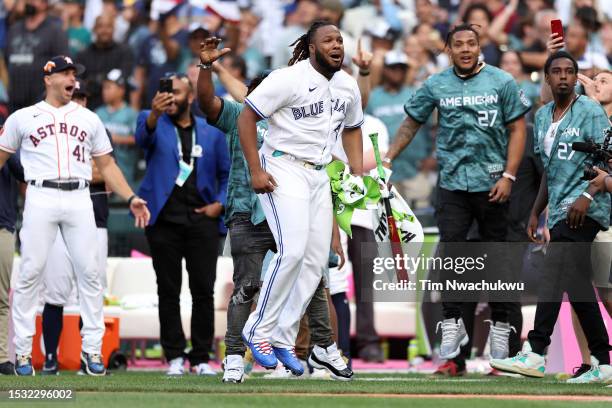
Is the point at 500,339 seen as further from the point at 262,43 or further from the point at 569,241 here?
the point at 262,43

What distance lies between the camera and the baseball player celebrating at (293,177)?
29.4ft

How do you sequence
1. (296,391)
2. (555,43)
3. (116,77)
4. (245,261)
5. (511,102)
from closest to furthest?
(296,391) → (245,261) → (555,43) → (511,102) → (116,77)

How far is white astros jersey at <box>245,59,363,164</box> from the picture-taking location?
29.4ft

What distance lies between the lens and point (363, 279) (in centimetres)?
1292

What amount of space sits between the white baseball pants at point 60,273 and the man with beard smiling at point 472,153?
309 centimetres

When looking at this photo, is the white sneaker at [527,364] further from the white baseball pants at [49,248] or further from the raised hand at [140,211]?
the white baseball pants at [49,248]

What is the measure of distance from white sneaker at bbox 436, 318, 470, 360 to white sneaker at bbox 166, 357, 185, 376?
2.27 meters

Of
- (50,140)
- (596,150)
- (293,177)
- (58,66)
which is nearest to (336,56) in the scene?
(293,177)

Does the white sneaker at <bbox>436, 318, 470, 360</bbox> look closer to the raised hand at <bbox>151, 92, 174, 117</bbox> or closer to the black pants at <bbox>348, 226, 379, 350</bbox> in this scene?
the black pants at <bbox>348, 226, 379, 350</bbox>

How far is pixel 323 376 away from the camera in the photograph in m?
10.8

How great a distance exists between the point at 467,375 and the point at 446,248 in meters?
1.09

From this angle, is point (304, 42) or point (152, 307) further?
point (152, 307)

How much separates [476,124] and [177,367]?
3290mm

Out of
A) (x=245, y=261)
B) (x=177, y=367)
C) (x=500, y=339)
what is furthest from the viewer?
(x=177, y=367)
